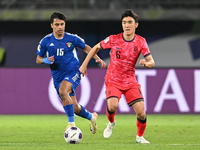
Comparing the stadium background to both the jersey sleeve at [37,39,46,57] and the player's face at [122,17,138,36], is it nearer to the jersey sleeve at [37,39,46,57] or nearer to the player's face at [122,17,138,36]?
the jersey sleeve at [37,39,46,57]

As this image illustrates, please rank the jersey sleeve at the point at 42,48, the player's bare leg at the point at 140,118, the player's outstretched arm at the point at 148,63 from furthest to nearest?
the jersey sleeve at the point at 42,48, the player's bare leg at the point at 140,118, the player's outstretched arm at the point at 148,63

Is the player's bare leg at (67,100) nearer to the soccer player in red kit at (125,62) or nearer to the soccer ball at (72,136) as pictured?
the soccer ball at (72,136)

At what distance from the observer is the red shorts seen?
614 centimetres

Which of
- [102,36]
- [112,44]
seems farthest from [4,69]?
[102,36]

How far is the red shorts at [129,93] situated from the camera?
614 centimetres

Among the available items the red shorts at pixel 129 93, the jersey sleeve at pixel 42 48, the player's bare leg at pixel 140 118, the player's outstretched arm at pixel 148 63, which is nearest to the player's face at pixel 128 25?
the player's outstretched arm at pixel 148 63

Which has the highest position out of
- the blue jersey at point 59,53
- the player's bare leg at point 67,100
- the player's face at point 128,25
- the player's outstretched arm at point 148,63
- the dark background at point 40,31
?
the dark background at point 40,31

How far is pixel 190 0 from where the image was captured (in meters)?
17.7

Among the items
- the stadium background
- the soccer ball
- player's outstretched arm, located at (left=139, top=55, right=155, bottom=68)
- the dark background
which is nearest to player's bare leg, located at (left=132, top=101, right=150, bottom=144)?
player's outstretched arm, located at (left=139, top=55, right=155, bottom=68)

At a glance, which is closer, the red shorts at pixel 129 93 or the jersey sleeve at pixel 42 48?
the red shorts at pixel 129 93

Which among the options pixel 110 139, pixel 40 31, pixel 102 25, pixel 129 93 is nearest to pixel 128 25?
pixel 129 93

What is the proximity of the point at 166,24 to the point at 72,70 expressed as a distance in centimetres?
1217

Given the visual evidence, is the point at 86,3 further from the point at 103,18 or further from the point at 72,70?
the point at 72,70

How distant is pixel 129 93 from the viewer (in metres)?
6.20
